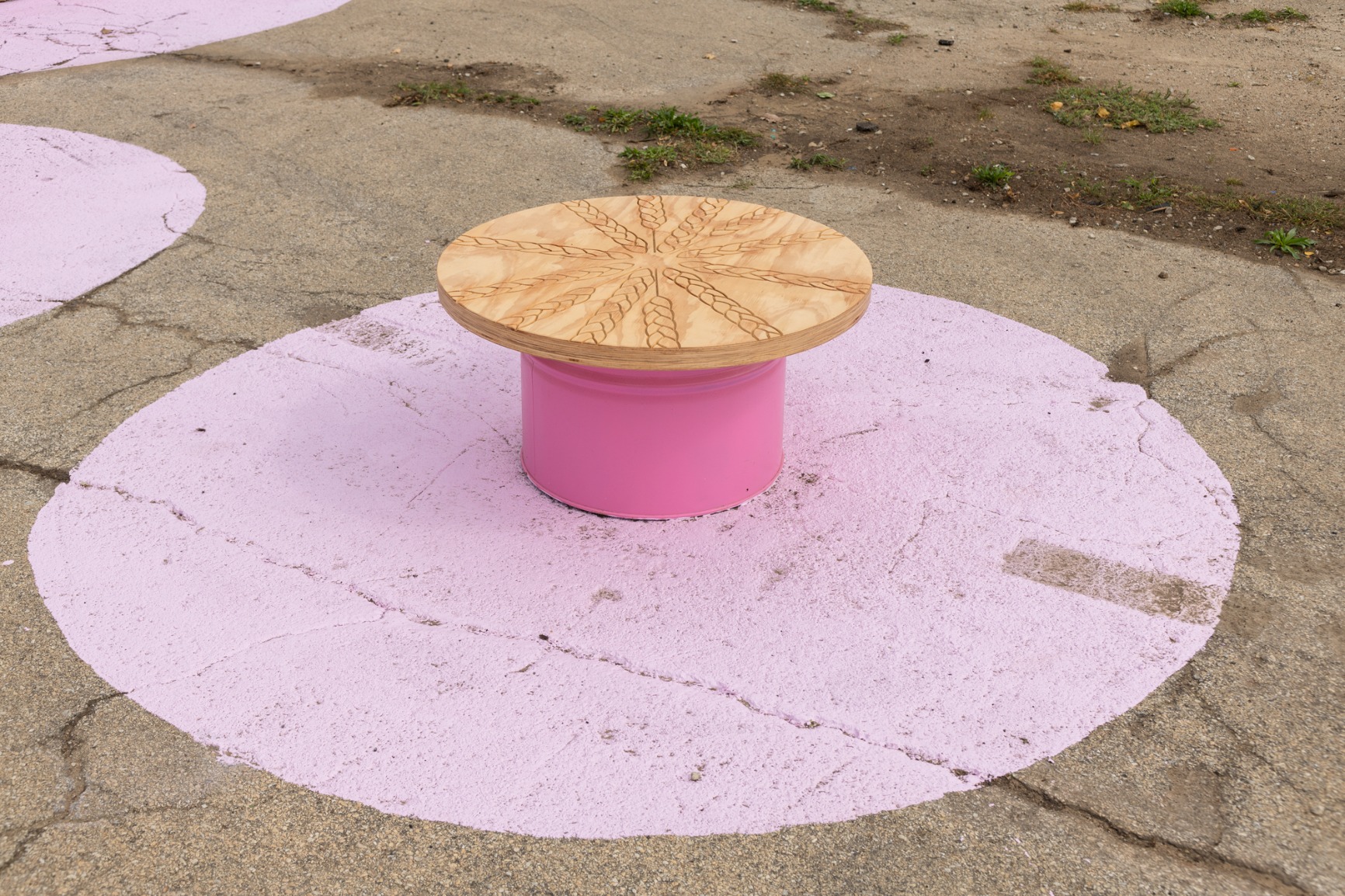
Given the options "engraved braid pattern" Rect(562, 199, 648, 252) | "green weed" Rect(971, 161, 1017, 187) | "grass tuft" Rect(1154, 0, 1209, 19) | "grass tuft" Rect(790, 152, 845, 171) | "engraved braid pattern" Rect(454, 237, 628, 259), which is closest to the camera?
"engraved braid pattern" Rect(454, 237, 628, 259)

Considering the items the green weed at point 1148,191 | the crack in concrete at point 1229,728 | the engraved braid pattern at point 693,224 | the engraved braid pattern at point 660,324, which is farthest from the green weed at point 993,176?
the crack in concrete at point 1229,728

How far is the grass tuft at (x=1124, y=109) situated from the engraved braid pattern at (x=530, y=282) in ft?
15.4

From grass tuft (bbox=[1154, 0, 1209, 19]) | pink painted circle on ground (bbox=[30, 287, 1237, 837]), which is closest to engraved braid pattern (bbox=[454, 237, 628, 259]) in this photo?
pink painted circle on ground (bbox=[30, 287, 1237, 837])

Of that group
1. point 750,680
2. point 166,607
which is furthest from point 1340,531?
point 166,607

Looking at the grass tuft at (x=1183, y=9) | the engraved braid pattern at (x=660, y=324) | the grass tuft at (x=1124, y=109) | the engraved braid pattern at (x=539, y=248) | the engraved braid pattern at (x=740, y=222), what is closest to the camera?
the engraved braid pattern at (x=660, y=324)

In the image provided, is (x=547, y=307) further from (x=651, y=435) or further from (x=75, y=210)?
(x=75, y=210)

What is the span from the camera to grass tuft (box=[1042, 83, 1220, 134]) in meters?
6.98

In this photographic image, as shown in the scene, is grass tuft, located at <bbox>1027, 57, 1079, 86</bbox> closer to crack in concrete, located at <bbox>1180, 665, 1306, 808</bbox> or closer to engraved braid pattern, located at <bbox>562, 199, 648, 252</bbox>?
engraved braid pattern, located at <bbox>562, 199, 648, 252</bbox>

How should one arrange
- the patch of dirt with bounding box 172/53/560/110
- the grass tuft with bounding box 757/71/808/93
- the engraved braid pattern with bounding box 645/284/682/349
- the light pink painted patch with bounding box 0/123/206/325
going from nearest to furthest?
the engraved braid pattern with bounding box 645/284/682/349
the light pink painted patch with bounding box 0/123/206/325
the patch of dirt with bounding box 172/53/560/110
the grass tuft with bounding box 757/71/808/93

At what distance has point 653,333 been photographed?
299 cm

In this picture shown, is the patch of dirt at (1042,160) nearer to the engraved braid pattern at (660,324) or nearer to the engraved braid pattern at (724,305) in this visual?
the engraved braid pattern at (724,305)

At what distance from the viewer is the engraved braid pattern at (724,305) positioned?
3023mm

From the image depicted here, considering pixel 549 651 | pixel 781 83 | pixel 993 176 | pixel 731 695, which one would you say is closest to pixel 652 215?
pixel 549 651

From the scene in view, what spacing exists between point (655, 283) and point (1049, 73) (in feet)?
18.9
